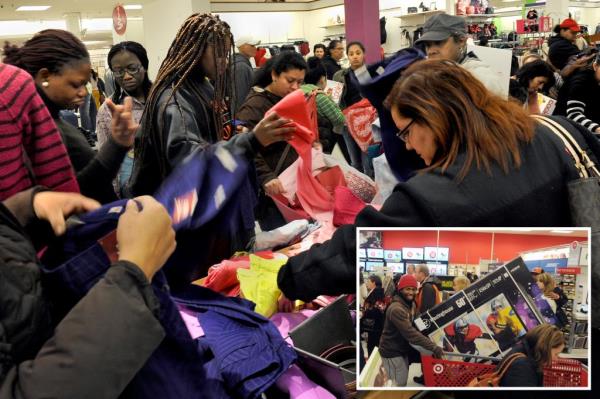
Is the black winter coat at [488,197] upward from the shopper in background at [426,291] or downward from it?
upward

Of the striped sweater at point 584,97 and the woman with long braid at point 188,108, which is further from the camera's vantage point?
the striped sweater at point 584,97

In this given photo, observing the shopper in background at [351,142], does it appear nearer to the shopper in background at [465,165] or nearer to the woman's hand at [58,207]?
the shopper in background at [465,165]

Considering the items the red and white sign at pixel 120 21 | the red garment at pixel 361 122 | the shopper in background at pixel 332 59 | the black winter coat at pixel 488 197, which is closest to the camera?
the black winter coat at pixel 488 197

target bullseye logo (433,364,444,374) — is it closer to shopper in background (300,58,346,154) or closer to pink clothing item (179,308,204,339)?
pink clothing item (179,308,204,339)

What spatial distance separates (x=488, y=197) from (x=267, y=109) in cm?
234

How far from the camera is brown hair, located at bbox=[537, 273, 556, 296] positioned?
1207mm

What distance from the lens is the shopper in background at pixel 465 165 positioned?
4.36 ft

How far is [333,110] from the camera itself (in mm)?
4633

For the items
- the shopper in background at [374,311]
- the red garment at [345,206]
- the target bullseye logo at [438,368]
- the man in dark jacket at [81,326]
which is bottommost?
the red garment at [345,206]

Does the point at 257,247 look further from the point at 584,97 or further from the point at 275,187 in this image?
the point at 584,97

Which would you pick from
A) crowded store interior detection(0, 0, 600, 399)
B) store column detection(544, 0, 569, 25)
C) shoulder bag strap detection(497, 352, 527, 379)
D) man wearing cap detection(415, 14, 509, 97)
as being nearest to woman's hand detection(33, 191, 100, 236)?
crowded store interior detection(0, 0, 600, 399)

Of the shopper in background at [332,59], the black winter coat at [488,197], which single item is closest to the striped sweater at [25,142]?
the black winter coat at [488,197]

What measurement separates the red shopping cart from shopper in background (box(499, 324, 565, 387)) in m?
0.02

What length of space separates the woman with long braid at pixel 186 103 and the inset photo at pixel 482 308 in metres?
1.14
